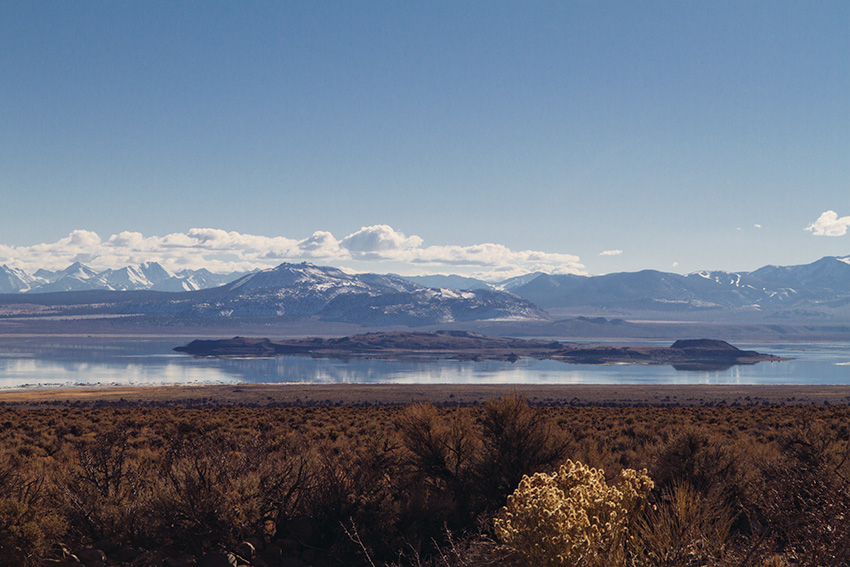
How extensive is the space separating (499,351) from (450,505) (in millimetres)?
168497

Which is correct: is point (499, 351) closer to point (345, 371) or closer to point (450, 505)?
point (345, 371)

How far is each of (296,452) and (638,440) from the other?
10.2 meters

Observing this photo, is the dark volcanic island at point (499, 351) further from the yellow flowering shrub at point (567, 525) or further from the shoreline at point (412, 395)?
the yellow flowering shrub at point (567, 525)

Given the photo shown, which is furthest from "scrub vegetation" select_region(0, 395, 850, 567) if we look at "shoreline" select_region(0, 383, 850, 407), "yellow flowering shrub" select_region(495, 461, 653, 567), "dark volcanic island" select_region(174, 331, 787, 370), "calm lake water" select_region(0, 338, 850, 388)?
"dark volcanic island" select_region(174, 331, 787, 370)

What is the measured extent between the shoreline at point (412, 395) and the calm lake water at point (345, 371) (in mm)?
14719

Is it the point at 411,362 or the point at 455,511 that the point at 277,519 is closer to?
the point at 455,511

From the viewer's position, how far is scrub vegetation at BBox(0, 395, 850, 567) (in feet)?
20.2

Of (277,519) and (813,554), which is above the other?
(813,554)

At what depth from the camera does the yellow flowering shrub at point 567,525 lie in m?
5.91

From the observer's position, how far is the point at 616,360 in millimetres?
148375

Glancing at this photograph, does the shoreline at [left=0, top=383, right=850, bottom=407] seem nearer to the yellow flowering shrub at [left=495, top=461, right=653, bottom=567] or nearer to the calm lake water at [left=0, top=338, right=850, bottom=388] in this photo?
the calm lake water at [left=0, top=338, right=850, bottom=388]

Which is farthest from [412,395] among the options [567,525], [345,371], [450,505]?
[567,525]

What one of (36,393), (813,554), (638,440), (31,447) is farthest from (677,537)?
(36,393)

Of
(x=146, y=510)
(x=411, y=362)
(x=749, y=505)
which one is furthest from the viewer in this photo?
(x=411, y=362)
